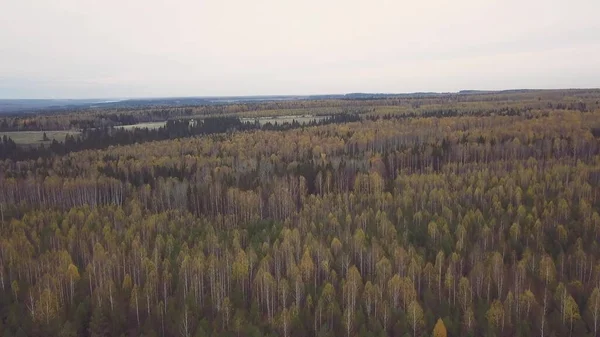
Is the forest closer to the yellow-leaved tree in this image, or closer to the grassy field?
the yellow-leaved tree

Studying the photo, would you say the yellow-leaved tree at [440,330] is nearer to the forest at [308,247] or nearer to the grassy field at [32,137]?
the forest at [308,247]

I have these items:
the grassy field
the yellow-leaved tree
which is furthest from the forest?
the grassy field

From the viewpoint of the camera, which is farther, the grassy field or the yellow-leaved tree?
the grassy field

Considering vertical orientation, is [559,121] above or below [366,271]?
above

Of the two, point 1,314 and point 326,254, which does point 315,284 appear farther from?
point 1,314

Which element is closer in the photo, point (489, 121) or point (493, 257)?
point (493, 257)

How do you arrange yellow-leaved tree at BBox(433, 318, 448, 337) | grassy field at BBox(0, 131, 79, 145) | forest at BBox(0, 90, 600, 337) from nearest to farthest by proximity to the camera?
1. yellow-leaved tree at BBox(433, 318, 448, 337)
2. forest at BBox(0, 90, 600, 337)
3. grassy field at BBox(0, 131, 79, 145)

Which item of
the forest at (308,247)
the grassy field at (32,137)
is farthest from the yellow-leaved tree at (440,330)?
the grassy field at (32,137)

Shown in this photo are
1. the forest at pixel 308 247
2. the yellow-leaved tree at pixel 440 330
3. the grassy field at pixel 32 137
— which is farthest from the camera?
the grassy field at pixel 32 137

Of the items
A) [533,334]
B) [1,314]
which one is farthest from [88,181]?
[533,334]
